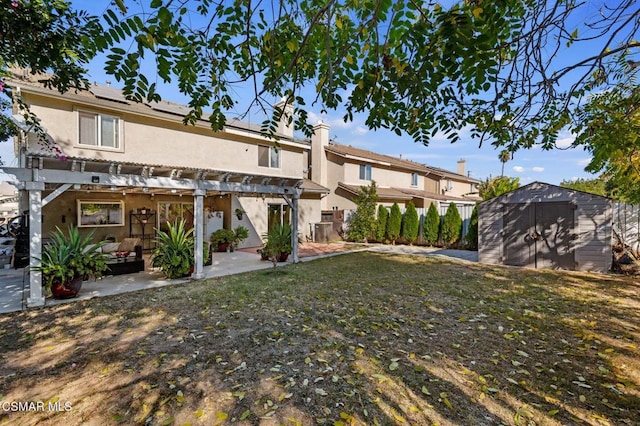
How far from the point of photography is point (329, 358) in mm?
4047

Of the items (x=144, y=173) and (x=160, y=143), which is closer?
(x=144, y=173)

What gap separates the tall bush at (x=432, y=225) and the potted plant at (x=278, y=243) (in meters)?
8.40

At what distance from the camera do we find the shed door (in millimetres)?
9930

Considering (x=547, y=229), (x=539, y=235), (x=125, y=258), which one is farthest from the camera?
(x=539, y=235)

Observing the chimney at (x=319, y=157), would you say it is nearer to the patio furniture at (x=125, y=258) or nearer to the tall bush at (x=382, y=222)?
the tall bush at (x=382, y=222)

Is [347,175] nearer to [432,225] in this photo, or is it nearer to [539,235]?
[432,225]

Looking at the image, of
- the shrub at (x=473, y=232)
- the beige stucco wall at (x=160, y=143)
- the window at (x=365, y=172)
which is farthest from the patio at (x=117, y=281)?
the window at (x=365, y=172)

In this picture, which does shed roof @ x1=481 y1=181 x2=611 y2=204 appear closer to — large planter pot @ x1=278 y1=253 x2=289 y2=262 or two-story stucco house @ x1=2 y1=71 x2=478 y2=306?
two-story stucco house @ x1=2 y1=71 x2=478 y2=306

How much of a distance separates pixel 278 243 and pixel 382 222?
861 centimetres

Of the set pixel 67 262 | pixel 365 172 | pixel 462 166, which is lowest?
pixel 67 262

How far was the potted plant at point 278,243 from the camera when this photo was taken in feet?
33.7

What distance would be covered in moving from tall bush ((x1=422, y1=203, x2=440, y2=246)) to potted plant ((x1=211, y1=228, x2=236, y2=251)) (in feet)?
33.0

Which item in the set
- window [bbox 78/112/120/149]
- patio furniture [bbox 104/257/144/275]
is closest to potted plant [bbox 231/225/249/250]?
patio furniture [bbox 104/257/144/275]

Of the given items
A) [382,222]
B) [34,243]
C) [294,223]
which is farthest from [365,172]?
[34,243]
